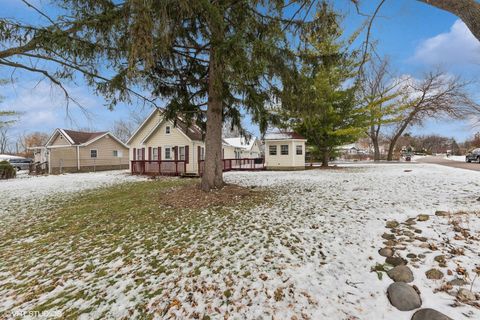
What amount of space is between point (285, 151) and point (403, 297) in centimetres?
1645

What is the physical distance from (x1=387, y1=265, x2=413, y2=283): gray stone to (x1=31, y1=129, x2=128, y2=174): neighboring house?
25130 millimetres

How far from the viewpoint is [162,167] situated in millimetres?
15648

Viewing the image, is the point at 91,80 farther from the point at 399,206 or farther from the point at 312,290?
the point at 399,206

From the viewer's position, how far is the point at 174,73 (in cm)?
708

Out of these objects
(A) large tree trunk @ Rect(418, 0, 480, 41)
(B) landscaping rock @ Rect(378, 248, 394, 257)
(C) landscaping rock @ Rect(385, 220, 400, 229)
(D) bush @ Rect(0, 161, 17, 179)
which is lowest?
(B) landscaping rock @ Rect(378, 248, 394, 257)

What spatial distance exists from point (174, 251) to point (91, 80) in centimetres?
486

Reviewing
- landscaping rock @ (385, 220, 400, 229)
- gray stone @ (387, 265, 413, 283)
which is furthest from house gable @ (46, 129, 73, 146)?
gray stone @ (387, 265, 413, 283)

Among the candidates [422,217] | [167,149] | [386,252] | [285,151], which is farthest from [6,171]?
[422,217]

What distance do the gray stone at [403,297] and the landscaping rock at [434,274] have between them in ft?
1.21

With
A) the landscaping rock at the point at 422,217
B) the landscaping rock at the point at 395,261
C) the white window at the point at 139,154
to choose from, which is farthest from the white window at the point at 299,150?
the landscaping rock at the point at 395,261

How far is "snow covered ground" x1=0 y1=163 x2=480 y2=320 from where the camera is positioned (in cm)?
230

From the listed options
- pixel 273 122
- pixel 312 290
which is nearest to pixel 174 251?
pixel 312 290

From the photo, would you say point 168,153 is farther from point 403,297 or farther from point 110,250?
point 403,297

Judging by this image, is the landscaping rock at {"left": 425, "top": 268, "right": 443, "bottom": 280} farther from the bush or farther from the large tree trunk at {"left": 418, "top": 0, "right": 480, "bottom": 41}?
the bush
